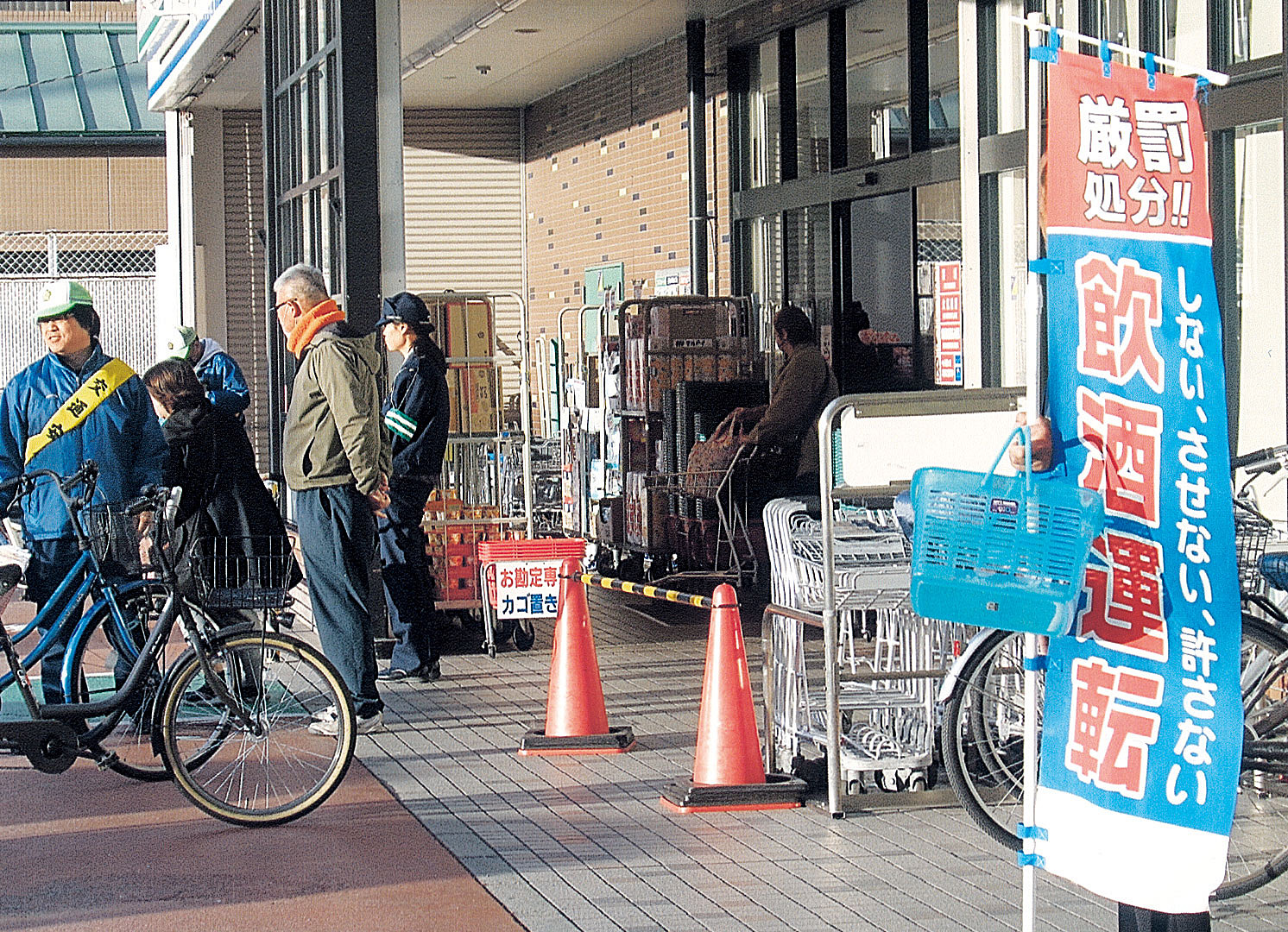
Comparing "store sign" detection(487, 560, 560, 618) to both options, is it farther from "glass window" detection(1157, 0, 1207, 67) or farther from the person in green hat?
"glass window" detection(1157, 0, 1207, 67)

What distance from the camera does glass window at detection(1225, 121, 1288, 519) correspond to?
8.11 meters

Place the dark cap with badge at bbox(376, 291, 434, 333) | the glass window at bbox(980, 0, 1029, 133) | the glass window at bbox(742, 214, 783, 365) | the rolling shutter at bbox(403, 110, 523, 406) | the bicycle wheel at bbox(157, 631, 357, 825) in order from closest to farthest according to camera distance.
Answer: the bicycle wheel at bbox(157, 631, 357, 825), the dark cap with badge at bbox(376, 291, 434, 333), the glass window at bbox(980, 0, 1029, 133), the glass window at bbox(742, 214, 783, 365), the rolling shutter at bbox(403, 110, 523, 406)

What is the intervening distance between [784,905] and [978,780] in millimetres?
970

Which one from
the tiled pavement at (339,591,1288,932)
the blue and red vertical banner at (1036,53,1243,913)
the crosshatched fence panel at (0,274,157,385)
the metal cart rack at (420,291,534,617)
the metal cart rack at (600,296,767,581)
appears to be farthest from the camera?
the crosshatched fence panel at (0,274,157,385)

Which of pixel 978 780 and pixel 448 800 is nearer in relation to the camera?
pixel 978 780

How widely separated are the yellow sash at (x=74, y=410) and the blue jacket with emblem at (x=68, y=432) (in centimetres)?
2

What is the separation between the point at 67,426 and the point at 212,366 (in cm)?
275

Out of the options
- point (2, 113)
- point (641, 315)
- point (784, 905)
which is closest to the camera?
point (784, 905)

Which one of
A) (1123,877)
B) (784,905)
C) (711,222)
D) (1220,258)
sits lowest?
(784,905)

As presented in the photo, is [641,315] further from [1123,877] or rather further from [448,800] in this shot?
[1123,877]

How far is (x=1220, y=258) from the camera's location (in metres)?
8.50

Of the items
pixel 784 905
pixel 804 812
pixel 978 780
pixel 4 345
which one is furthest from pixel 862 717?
pixel 4 345

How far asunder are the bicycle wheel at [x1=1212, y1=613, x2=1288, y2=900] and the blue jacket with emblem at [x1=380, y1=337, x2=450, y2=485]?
5194mm

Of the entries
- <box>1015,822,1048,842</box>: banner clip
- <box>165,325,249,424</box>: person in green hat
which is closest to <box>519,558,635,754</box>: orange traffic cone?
<box>165,325,249,424</box>: person in green hat
